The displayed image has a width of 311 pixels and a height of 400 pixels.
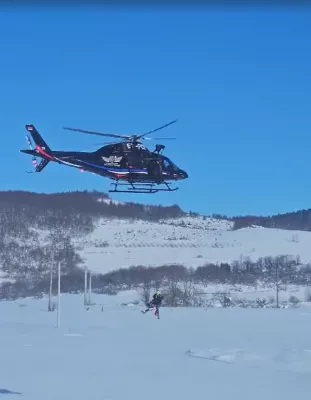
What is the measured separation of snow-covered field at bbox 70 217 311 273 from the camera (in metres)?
80.7

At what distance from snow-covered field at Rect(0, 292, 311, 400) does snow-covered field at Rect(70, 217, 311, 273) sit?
4949cm

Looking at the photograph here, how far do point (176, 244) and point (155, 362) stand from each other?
75571mm

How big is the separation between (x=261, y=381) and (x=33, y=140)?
8.22 m

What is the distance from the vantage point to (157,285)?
2420 inches

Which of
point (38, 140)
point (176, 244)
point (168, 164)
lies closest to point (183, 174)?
point (168, 164)

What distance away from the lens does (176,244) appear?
9244 cm

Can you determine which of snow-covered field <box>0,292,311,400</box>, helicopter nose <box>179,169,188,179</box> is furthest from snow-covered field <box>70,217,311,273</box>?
helicopter nose <box>179,169,188,179</box>

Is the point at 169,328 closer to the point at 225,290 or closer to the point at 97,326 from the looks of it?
the point at 97,326

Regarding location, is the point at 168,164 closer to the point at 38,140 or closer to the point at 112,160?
the point at 112,160

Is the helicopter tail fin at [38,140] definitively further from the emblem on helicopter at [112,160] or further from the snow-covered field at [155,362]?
the snow-covered field at [155,362]

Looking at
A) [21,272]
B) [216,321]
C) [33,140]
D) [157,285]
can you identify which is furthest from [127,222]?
[33,140]

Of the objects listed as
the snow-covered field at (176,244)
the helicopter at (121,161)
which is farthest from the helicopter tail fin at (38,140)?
the snow-covered field at (176,244)

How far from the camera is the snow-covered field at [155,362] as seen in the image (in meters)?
12.5

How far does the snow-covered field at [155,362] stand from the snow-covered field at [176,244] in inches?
1948
